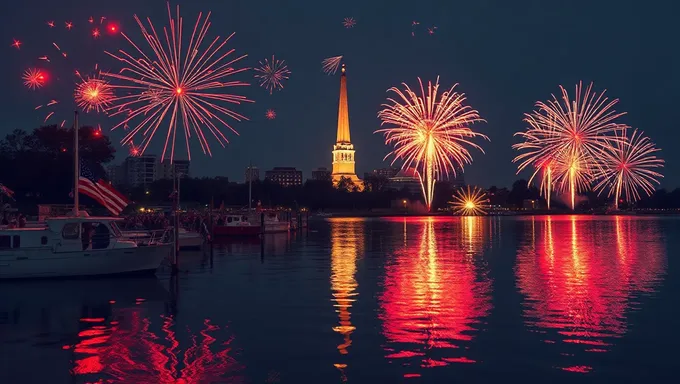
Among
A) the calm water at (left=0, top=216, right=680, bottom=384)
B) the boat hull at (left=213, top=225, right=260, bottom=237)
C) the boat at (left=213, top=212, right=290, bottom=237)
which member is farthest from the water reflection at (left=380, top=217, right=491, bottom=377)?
the boat at (left=213, top=212, right=290, bottom=237)

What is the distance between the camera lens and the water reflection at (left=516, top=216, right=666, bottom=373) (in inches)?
888

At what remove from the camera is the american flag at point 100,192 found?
131 feet

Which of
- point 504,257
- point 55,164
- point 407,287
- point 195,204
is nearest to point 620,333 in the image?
→ point 407,287

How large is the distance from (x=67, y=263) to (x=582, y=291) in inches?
941

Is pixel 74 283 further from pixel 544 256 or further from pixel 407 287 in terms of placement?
pixel 544 256

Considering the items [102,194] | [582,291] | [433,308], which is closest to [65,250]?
[102,194]

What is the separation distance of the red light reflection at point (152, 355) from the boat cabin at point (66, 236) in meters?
12.3

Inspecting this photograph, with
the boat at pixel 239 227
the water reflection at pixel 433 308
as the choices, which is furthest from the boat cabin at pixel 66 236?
the boat at pixel 239 227

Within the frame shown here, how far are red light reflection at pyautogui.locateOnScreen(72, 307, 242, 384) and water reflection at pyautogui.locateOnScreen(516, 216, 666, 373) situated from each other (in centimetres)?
894

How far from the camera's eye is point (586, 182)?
130 m

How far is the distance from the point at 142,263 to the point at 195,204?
154368 mm

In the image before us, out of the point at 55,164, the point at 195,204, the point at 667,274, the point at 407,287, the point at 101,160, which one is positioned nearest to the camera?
the point at 407,287

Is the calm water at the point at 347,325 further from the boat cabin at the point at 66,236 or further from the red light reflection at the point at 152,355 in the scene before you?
the boat cabin at the point at 66,236

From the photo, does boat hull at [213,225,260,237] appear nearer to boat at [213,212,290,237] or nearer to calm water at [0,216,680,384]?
boat at [213,212,290,237]
